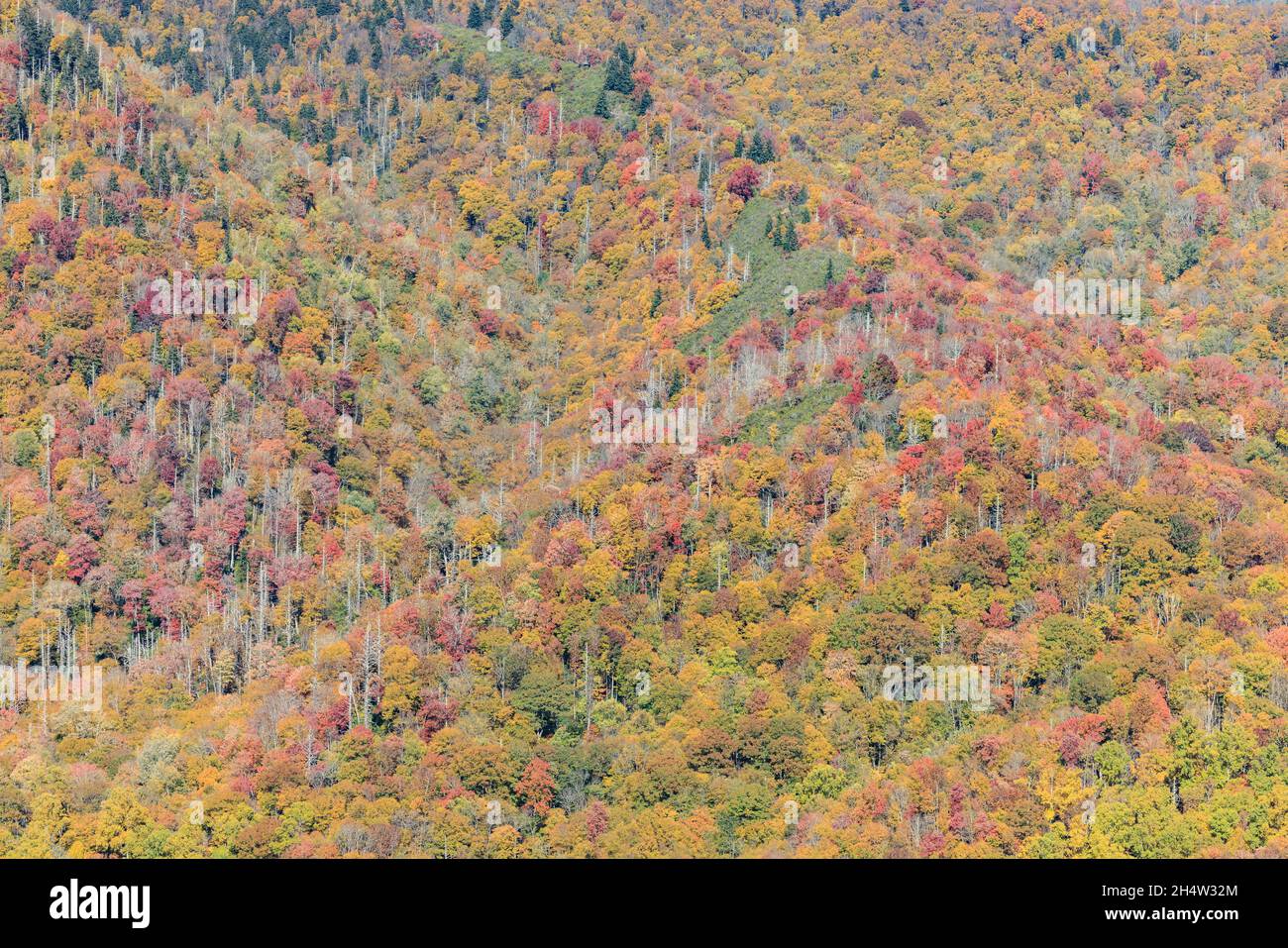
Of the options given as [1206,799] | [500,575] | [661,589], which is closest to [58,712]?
[500,575]

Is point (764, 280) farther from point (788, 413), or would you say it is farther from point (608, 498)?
point (608, 498)

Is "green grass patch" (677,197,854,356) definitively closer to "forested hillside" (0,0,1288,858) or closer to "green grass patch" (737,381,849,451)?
"forested hillside" (0,0,1288,858)

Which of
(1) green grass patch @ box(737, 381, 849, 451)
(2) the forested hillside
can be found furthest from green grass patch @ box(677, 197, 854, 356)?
(1) green grass patch @ box(737, 381, 849, 451)

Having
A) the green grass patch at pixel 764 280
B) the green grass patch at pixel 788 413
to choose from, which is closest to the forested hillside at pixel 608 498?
the green grass patch at pixel 788 413

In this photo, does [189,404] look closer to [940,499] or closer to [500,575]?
[500,575]

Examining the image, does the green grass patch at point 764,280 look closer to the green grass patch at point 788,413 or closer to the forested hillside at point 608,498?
the forested hillside at point 608,498

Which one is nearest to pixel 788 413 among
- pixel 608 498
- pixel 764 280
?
pixel 608 498

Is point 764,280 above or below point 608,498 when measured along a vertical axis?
above

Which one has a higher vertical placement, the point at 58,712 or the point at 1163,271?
the point at 1163,271

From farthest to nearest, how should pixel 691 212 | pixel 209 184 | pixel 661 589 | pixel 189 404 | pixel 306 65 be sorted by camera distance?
pixel 306 65
pixel 691 212
pixel 209 184
pixel 189 404
pixel 661 589
